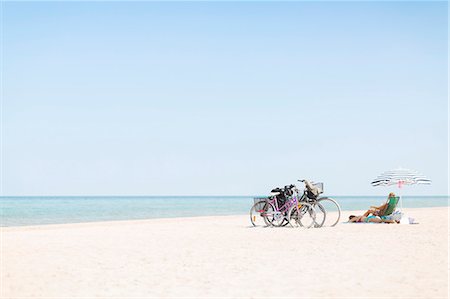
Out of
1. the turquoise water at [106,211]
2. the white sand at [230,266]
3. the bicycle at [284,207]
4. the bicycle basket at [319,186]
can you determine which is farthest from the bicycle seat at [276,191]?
the turquoise water at [106,211]

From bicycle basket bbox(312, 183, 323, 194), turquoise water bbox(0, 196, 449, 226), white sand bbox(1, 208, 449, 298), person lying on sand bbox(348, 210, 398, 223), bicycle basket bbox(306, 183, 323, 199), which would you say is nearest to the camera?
white sand bbox(1, 208, 449, 298)

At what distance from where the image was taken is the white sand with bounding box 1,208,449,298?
6.61 metres

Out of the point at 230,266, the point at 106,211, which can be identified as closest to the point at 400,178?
the point at 230,266

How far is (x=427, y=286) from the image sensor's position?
673cm

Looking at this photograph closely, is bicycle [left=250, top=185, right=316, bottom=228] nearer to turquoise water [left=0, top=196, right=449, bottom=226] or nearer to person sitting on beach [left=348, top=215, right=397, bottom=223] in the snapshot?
person sitting on beach [left=348, top=215, right=397, bottom=223]

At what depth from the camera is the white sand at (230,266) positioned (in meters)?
6.61

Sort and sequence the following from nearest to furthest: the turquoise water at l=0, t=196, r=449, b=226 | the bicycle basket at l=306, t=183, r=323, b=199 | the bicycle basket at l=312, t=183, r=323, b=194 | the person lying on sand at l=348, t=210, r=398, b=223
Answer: the bicycle basket at l=306, t=183, r=323, b=199 < the bicycle basket at l=312, t=183, r=323, b=194 < the person lying on sand at l=348, t=210, r=398, b=223 < the turquoise water at l=0, t=196, r=449, b=226

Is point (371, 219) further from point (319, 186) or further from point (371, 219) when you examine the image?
point (319, 186)

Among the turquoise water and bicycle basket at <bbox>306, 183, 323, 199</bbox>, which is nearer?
bicycle basket at <bbox>306, 183, 323, 199</bbox>

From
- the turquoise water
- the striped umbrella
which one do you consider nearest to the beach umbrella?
the striped umbrella

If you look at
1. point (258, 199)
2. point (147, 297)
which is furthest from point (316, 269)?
point (258, 199)

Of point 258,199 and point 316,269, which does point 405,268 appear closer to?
point 316,269

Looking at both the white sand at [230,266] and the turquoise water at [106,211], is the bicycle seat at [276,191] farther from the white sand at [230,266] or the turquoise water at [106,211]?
the turquoise water at [106,211]

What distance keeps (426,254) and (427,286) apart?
2869mm
